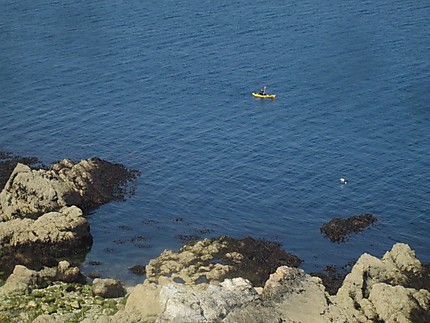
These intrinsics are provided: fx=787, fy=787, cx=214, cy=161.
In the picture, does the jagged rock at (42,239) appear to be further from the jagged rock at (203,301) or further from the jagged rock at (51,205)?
the jagged rock at (203,301)

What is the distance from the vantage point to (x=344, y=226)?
96.2 metres

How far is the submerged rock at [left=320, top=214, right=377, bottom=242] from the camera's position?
9431 centimetres

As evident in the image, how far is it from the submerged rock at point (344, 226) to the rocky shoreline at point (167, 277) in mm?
144

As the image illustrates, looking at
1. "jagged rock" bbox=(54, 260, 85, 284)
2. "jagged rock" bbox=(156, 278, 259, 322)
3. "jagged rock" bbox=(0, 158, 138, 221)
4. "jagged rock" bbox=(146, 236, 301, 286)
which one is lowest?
"jagged rock" bbox=(146, 236, 301, 286)

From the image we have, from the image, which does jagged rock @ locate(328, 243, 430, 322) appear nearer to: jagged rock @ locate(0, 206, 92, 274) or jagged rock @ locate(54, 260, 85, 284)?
jagged rock @ locate(54, 260, 85, 284)

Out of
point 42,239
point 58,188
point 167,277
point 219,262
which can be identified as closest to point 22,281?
point 42,239

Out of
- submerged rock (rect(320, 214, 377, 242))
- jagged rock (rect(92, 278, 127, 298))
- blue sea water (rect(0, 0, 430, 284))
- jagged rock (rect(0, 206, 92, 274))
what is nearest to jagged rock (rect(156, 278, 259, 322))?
jagged rock (rect(92, 278, 127, 298))

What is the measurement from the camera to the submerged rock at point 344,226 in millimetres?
94312

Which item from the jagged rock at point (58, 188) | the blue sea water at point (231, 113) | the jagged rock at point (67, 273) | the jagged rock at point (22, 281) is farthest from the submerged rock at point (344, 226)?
the jagged rock at point (22, 281)

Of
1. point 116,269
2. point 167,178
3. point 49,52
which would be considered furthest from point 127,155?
point 49,52

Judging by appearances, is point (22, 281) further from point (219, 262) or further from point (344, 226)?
point (344, 226)

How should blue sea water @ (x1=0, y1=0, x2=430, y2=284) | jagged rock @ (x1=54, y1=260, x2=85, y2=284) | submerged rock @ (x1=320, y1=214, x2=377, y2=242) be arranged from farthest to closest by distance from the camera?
blue sea water @ (x1=0, y1=0, x2=430, y2=284), submerged rock @ (x1=320, y1=214, x2=377, y2=242), jagged rock @ (x1=54, y1=260, x2=85, y2=284)

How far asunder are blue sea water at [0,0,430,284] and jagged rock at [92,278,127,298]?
8500mm

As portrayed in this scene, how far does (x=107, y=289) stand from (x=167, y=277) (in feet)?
31.4
